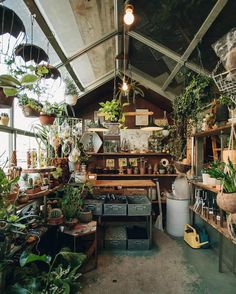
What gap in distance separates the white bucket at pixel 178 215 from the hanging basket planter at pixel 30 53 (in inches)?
126

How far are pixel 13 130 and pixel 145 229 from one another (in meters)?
2.72

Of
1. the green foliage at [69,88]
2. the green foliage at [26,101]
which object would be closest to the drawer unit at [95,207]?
the green foliage at [69,88]

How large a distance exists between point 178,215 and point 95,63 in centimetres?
302

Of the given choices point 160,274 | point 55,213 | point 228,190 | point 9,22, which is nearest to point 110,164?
point 55,213

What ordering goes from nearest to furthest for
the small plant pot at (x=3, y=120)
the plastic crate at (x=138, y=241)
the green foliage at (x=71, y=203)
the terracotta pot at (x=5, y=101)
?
the terracotta pot at (x=5, y=101)
the small plant pot at (x=3, y=120)
the green foliage at (x=71, y=203)
the plastic crate at (x=138, y=241)

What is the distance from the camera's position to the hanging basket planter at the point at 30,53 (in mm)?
1820

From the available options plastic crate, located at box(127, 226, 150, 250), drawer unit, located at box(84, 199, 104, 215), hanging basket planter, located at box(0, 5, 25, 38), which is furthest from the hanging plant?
hanging basket planter, located at box(0, 5, 25, 38)

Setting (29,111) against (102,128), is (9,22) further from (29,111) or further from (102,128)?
(102,128)

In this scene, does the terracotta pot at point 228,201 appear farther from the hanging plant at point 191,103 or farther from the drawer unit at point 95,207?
the drawer unit at point 95,207

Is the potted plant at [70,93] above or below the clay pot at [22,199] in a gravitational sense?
above

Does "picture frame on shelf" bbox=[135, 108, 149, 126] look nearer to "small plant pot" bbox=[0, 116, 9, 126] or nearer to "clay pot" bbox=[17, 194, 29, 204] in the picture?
"small plant pot" bbox=[0, 116, 9, 126]

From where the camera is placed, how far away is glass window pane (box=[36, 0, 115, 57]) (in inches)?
83.7

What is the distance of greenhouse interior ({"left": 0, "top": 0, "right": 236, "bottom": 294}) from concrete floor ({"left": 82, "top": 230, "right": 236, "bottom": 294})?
0.02m

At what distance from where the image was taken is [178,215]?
13.2 ft
